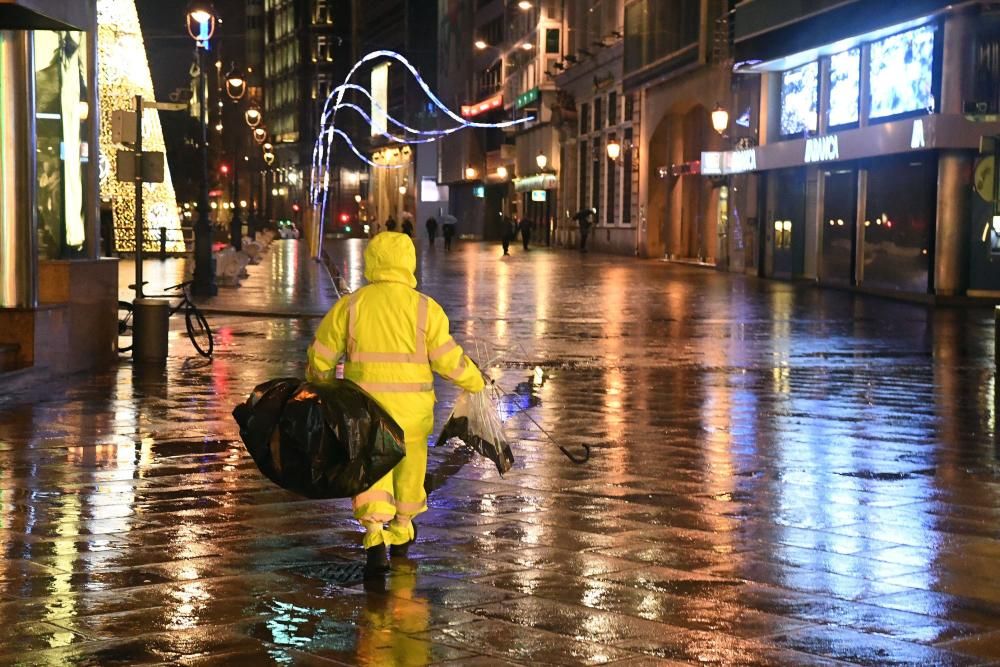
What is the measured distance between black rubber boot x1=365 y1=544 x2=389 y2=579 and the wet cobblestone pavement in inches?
5.8

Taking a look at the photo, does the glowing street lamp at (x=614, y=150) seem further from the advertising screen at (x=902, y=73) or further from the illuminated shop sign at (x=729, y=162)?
the advertising screen at (x=902, y=73)

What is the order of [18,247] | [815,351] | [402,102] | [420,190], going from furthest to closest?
[402,102]
[420,190]
[815,351]
[18,247]

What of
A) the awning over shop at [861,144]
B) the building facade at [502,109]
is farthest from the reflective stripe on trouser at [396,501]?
the building facade at [502,109]

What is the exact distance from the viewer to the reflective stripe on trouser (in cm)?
718

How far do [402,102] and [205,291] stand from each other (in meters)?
104

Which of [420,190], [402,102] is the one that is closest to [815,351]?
[420,190]

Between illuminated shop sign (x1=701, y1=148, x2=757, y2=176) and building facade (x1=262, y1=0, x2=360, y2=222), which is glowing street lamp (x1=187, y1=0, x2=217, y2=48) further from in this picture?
building facade (x1=262, y1=0, x2=360, y2=222)

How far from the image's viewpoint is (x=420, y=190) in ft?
405

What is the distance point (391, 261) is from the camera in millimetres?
7371

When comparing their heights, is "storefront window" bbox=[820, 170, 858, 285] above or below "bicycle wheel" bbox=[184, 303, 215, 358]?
above

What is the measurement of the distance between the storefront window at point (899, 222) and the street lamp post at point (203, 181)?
1379cm

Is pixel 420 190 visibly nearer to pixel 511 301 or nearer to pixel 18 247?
pixel 511 301

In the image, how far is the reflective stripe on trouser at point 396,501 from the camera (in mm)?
7180

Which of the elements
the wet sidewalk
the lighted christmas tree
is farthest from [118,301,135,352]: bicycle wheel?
the lighted christmas tree
